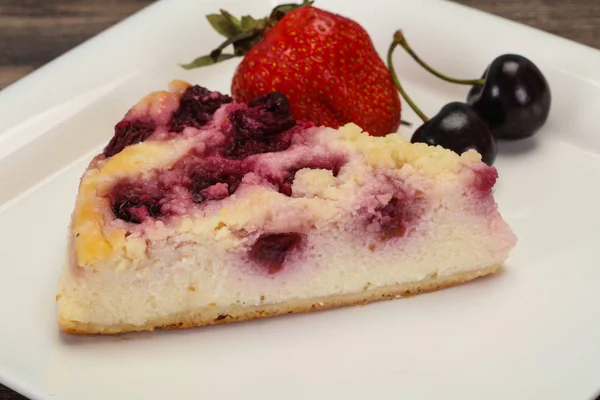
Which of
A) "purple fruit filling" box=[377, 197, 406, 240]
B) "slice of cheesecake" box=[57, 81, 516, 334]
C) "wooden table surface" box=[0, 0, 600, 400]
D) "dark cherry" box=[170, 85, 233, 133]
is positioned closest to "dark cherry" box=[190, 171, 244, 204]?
"slice of cheesecake" box=[57, 81, 516, 334]

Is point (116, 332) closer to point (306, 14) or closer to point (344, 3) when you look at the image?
point (306, 14)

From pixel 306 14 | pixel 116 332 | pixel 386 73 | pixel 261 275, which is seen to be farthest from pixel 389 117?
pixel 116 332

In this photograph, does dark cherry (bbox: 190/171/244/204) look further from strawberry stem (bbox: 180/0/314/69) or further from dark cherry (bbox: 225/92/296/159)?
strawberry stem (bbox: 180/0/314/69)

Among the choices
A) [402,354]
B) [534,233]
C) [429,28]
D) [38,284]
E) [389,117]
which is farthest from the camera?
[429,28]

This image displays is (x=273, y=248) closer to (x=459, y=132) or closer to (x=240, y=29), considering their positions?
(x=459, y=132)

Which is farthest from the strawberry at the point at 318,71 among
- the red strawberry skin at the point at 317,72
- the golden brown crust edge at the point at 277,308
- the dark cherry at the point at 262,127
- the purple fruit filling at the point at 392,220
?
the golden brown crust edge at the point at 277,308

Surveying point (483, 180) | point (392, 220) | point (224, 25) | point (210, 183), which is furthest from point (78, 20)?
point (483, 180)

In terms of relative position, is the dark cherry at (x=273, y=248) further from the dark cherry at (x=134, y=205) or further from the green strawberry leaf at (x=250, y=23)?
the green strawberry leaf at (x=250, y=23)
